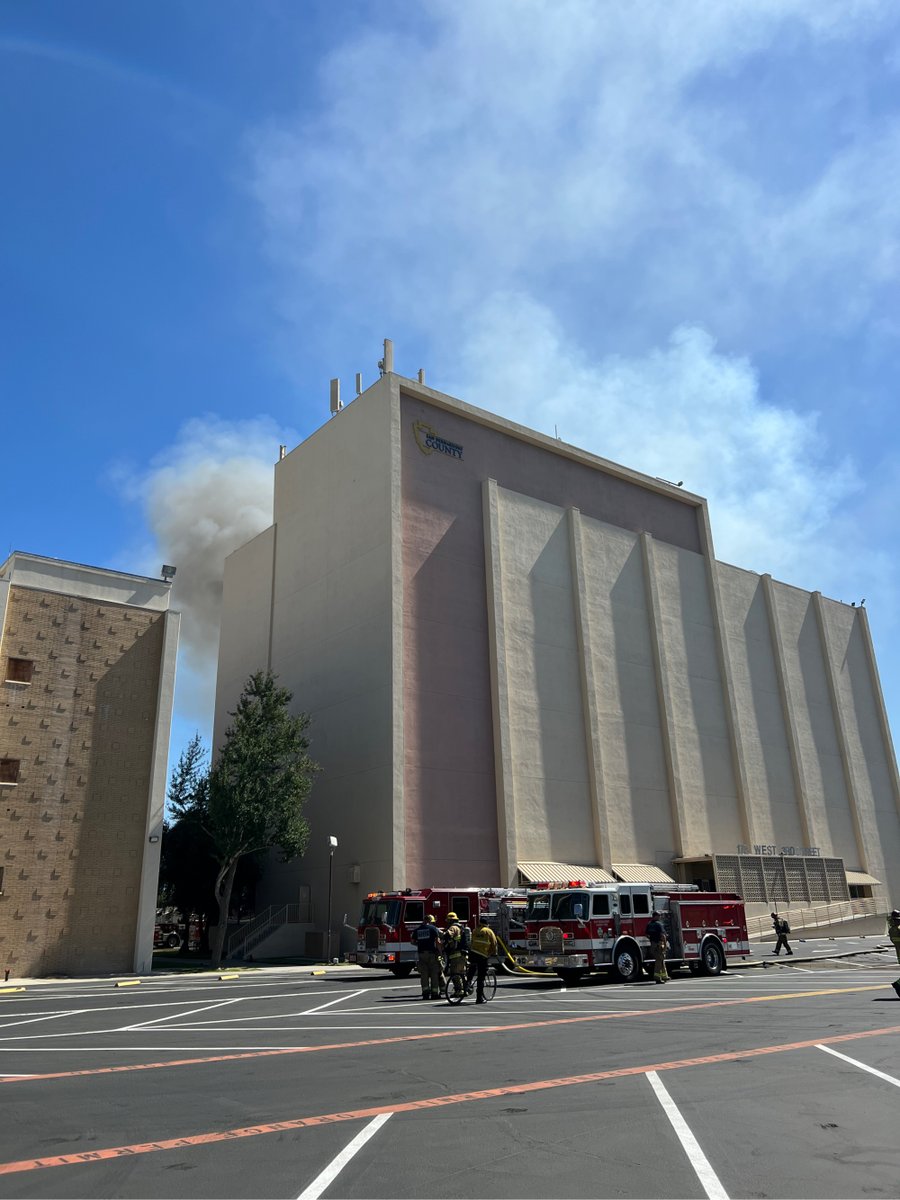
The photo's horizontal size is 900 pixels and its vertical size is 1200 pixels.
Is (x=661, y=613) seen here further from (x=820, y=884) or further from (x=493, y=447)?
(x=820, y=884)

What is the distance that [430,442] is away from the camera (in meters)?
44.2

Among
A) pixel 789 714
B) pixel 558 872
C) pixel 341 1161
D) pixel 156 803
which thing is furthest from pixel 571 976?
pixel 789 714

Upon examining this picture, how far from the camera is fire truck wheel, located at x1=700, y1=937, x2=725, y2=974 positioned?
25.2m

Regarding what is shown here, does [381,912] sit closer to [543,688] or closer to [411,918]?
[411,918]

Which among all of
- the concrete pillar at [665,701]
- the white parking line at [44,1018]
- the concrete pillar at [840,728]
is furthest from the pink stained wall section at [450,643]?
the concrete pillar at [840,728]

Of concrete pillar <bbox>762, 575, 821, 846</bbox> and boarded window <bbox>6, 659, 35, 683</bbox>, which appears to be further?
concrete pillar <bbox>762, 575, 821, 846</bbox>

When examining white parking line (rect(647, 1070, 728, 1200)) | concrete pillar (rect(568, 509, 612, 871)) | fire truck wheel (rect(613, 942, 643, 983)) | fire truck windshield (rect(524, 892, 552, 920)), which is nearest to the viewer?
white parking line (rect(647, 1070, 728, 1200))

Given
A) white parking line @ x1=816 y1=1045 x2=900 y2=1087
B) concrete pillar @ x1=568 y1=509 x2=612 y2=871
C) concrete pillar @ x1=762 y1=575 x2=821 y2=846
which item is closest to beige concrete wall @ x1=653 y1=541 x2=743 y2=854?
concrete pillar @ x1=762 y1=575 x2=821 y2=846

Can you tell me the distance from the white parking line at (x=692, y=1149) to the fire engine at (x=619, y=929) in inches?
538

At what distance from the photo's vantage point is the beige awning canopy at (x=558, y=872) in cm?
3888

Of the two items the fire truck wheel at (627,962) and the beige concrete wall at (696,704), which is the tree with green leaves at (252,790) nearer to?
the fire truck wheel at (627,962)

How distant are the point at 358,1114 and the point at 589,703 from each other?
37331mm

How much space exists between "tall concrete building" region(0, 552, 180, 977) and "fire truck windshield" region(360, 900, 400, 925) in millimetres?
7475

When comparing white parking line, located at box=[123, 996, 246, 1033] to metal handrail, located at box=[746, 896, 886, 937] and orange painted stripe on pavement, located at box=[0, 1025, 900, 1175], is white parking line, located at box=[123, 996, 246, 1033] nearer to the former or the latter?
orange painted stripe on pavement, located at box=[0, 1025, 900, 1175]
